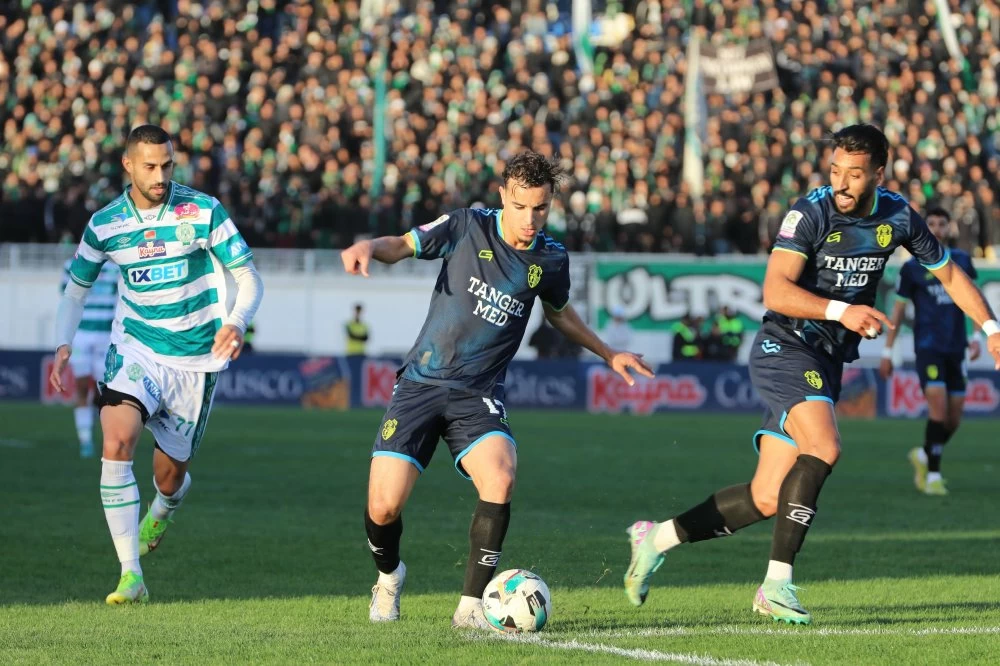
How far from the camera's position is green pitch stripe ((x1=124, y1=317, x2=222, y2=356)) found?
841cm

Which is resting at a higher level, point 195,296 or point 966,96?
point 966,96

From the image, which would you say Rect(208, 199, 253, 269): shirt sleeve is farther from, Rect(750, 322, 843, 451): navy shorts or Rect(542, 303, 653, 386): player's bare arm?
Rect(750, 322, 843, 451): navy shorts

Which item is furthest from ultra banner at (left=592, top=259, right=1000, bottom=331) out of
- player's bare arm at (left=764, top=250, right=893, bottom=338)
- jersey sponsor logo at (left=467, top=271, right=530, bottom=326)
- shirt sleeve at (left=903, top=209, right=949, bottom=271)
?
jersey sponsor logo at (left=467, top=271, right=530, bottom=326)

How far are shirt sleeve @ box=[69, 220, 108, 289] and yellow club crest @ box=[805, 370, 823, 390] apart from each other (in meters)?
3.59

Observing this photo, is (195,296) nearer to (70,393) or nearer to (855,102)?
(70,393)

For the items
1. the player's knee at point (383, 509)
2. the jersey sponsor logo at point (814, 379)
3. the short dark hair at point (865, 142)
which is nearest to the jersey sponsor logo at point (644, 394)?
the jersey sponsor logo at point (814, 379)

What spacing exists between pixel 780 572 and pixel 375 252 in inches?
92.4

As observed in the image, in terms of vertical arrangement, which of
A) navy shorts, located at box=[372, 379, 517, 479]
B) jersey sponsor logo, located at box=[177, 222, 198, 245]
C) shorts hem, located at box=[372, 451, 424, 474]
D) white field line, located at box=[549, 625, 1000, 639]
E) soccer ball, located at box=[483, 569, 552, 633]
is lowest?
white field line, located at box=[549, 625, 1000, 639]

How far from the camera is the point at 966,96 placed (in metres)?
32.9

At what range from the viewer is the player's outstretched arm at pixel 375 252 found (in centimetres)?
655

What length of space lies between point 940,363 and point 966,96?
19.7 meters

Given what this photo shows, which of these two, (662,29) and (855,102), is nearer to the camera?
(855,102)

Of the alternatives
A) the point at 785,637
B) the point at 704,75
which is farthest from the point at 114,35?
the point at 785,637

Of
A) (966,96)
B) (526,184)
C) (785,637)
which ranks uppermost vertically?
(966,96)
